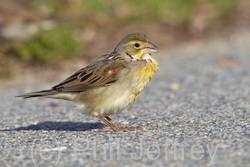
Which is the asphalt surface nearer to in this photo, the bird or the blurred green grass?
the bird

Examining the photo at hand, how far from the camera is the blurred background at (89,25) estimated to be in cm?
1295

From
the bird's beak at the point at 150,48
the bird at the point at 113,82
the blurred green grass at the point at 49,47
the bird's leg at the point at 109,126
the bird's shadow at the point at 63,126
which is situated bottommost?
the bird's leg at the point at 109,126

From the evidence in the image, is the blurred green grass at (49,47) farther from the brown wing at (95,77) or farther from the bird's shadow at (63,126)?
the brown wing at (95,77)

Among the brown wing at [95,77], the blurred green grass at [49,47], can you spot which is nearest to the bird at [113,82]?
the brown wing at [95,77]

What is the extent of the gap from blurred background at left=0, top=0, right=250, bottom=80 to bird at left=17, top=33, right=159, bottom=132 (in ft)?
15.9

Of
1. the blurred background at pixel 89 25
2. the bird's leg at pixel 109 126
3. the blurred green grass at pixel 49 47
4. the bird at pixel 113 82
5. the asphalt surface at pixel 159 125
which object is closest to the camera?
the asphalt surface at pixel 159 125

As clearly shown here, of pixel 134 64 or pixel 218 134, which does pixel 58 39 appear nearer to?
pixel 134 64

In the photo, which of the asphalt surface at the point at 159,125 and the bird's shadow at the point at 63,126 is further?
the bird's shadow at the point at 63,126

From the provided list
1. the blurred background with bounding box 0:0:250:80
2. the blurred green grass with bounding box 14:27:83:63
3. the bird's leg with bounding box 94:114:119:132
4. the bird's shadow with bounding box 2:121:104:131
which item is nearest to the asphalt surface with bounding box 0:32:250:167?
the bird's shadow with bounding box 2:121:104:131

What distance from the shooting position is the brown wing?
24.3ft

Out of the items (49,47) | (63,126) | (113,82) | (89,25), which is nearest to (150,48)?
(113,82)

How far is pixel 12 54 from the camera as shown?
42.8 ft

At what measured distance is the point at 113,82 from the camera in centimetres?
734

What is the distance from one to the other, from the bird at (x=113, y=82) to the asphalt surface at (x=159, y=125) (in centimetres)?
24
